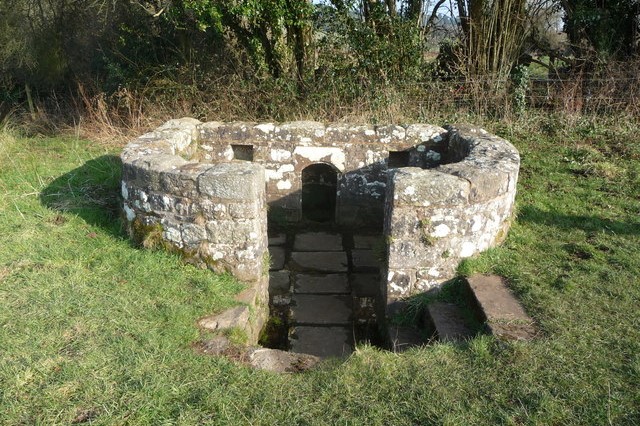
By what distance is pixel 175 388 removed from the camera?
3309mm

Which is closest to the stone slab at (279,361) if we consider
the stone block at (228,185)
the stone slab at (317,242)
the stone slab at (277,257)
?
the stone block at (228,185)

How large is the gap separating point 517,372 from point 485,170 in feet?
6.66

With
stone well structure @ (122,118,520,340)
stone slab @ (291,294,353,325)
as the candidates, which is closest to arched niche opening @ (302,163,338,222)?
stone slab @ (291,294,353,325)

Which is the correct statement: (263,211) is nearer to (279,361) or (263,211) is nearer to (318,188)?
(279,361)

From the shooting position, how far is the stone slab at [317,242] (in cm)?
677

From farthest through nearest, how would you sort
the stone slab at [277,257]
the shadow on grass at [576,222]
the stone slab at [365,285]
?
the stone slab at [277,257]
the stone slab at [365,285]
the shadow on grass at [576,222]

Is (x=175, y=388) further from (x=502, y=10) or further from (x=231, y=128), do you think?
(x=502, y=10)

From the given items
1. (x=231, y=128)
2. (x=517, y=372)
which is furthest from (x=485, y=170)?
(x=231, y=128)

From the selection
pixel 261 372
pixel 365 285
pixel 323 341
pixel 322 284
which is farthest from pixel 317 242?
pixel 261 372

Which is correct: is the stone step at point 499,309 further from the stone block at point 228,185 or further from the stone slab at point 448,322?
the stone block at point 228,185

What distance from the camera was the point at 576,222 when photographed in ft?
19.1

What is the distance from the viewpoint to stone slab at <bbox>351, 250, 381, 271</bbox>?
20.6ft

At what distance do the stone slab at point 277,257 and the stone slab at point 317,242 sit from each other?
0.21 meters

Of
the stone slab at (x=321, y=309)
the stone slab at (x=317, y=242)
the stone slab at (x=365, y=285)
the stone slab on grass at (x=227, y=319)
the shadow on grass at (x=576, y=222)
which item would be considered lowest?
the stone slab at (x=321, y=309)
